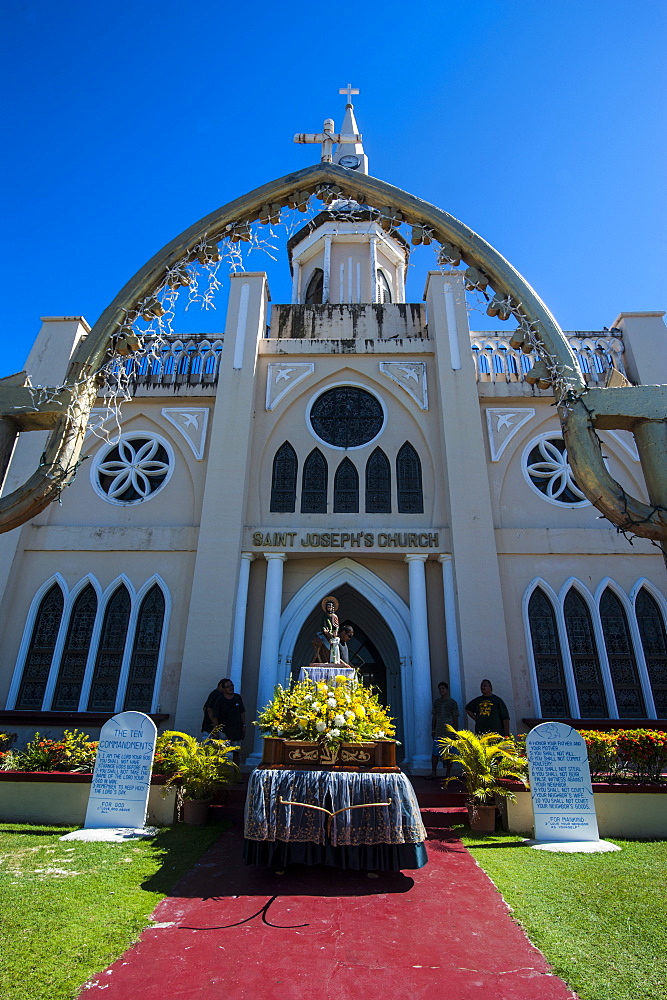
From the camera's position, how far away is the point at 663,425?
11.4 ft

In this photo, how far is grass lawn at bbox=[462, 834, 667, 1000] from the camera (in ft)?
10.8

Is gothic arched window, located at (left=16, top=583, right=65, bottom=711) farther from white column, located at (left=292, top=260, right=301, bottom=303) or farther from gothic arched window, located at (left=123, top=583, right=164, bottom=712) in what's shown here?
white column, located at (left=292, top=260, right=301, bottom=303)

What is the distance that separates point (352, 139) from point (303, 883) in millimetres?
22445

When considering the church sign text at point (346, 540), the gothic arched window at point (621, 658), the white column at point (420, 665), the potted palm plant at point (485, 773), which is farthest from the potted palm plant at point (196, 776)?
the gothic arched window at point (621, 658)

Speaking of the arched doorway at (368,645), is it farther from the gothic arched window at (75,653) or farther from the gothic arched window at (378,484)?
the gothic arched window at (75,653)

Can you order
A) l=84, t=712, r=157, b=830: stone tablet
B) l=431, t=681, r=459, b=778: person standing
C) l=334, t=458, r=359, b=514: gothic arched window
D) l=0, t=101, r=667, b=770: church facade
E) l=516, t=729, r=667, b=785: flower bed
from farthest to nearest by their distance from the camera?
l=334, t=458, r=359, b=514: gothic arched window, l=0, t=101, r=667, b=770: church facade, l=431, t=681, r=459, b=778: person standing, l=516, t=729, r=667, b=785: flower bed, l=84, t=712, r=157, b=830: stone tablet

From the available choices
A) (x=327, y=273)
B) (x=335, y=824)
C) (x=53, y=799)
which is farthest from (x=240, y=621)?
(x=327, y=273)

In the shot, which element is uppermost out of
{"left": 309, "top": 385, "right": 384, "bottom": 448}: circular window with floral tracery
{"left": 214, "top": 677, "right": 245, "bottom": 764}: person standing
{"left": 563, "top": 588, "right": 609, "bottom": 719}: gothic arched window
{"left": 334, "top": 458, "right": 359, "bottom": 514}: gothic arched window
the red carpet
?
{"left": 309, "top": 385, "right": 384, "bottom": 448}: circular window with floral tracery

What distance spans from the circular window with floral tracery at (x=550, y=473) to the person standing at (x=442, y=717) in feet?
16.8

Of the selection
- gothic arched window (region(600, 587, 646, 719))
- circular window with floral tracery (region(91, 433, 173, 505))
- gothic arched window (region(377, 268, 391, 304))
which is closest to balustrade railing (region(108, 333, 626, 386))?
circular window with floral tracery (region(91, 433, 173, 505))

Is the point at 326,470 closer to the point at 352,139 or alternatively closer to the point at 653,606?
the point at 653,606

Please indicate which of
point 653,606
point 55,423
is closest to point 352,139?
point 653,606

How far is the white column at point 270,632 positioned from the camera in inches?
446

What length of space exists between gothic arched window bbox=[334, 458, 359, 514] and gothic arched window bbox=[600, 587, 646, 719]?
5.56 m
